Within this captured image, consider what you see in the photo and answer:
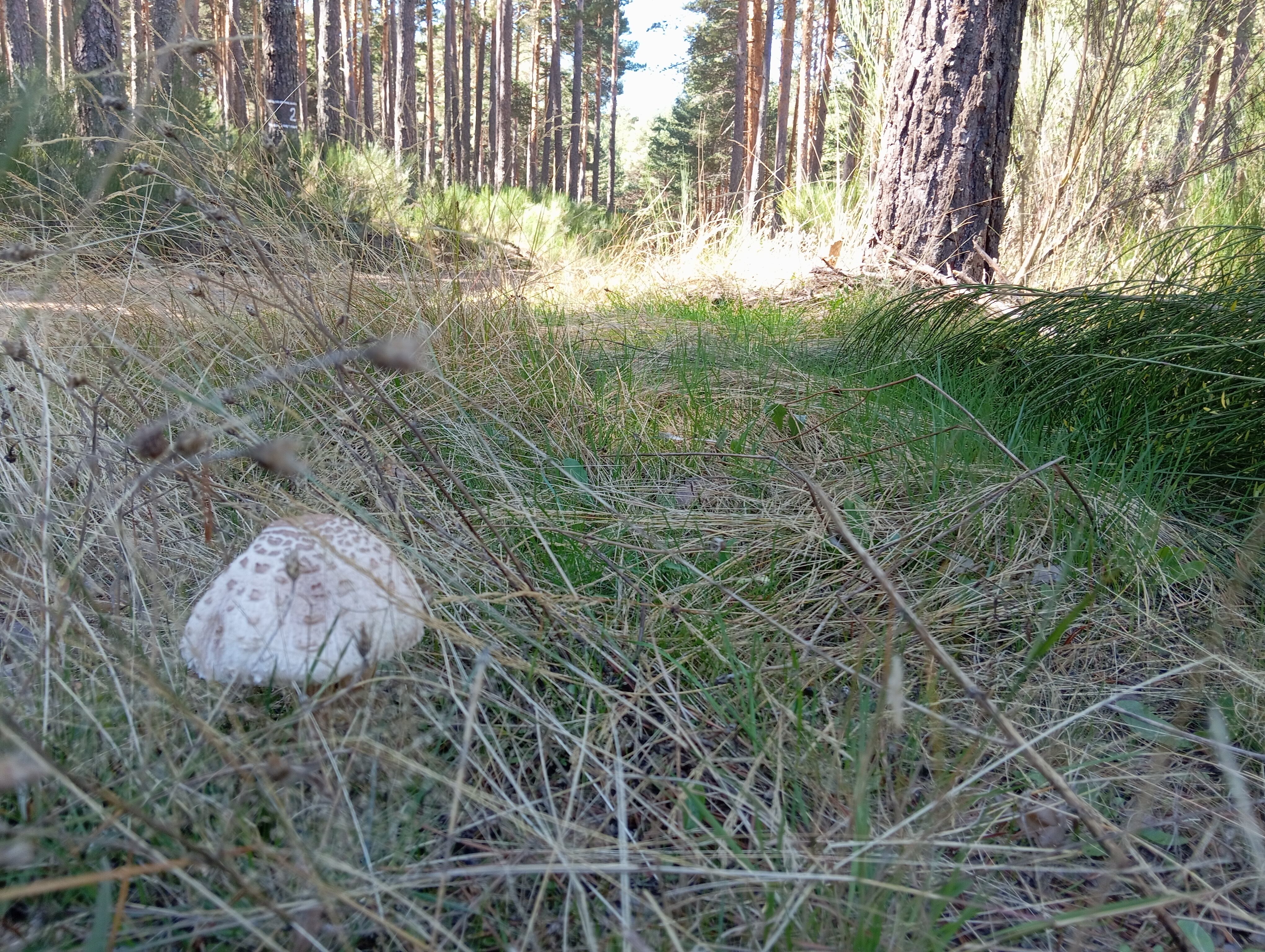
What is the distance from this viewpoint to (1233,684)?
1.25 metres

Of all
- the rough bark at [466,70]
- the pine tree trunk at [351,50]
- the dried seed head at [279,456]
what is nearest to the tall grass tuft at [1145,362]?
the dried seed head at [279,456]

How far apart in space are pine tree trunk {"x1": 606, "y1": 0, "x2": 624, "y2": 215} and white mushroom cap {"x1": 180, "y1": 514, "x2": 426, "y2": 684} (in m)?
24.8

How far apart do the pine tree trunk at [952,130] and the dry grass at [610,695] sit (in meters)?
1.99

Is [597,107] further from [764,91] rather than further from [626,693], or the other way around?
[626,693]

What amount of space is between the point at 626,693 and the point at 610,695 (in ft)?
0.14

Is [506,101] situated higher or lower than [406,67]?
higher

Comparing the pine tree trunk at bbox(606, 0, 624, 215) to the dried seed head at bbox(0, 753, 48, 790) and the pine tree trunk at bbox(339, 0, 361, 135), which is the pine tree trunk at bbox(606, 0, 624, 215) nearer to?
the pine tree trunk at bbox(339, 0, 361, 135)

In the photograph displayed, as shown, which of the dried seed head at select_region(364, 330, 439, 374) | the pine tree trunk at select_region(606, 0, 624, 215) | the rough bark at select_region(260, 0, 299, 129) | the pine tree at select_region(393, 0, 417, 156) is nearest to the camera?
the dried seed head at select_region(364, 330, 439, 374)

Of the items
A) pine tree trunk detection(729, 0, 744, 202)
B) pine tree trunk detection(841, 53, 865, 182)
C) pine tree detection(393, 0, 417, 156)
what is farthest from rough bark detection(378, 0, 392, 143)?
pine tree trunk detection(841, 53, 865, 182)

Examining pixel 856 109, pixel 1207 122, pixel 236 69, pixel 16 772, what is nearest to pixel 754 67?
pixel 856 109

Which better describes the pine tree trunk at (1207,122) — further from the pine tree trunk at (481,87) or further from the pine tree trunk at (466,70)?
the pine tree trunk at (466,70)

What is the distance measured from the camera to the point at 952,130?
3664 mm

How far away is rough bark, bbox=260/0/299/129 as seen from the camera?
7160 millimetres

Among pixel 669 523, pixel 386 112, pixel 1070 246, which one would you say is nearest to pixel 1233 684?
pixel 669 523
